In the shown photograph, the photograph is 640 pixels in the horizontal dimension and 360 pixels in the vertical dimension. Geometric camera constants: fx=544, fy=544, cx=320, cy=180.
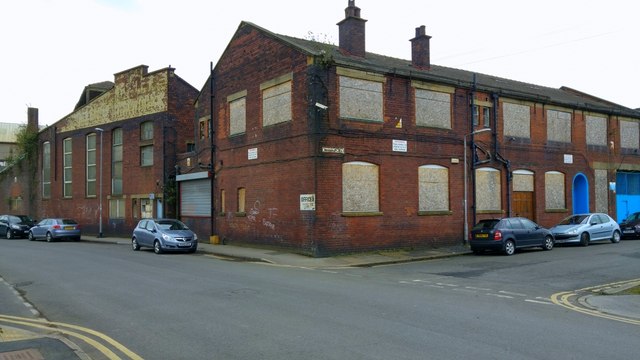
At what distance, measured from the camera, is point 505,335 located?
25.1 feet

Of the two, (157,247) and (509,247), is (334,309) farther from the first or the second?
(157,247)

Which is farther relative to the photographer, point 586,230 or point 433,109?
point 586,230

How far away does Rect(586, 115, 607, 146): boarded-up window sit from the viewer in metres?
30.9

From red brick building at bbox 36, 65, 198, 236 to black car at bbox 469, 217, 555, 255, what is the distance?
710 inches

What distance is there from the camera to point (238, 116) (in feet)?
84.6

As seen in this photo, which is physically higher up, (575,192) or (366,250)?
(575,192)

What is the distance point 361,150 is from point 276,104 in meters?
→ 4.30

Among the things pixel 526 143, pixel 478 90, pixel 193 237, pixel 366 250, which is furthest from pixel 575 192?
pixel 193 237

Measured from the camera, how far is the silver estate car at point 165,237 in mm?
22203

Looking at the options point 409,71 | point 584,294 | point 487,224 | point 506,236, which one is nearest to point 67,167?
point 409,71

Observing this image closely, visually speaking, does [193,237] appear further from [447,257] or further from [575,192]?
[575,192]

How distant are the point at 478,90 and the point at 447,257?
28.7 ft

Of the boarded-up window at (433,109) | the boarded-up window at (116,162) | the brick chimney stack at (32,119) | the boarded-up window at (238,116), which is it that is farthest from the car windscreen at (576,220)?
the brick chimney stack at (32,119)

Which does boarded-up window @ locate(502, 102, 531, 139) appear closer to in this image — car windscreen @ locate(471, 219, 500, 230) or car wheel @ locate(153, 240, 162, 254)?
car windscreen @ locate(471, 219, 500, 230)
